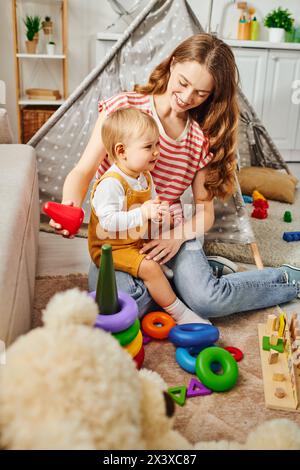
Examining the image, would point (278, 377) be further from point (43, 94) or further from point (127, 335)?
point (43, 94)

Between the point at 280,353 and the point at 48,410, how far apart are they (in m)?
0.82

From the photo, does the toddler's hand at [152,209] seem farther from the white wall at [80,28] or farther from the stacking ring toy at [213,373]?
the white wall at [80,28]

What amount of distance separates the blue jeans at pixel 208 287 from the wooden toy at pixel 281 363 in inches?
3.9

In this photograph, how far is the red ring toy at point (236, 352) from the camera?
3.84ft

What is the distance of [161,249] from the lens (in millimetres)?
1298

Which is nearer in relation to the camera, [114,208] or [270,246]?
[114,208]

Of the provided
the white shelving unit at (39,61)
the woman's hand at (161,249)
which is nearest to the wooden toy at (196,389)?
the woman's hand at (161,249)

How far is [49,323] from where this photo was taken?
1.96ft

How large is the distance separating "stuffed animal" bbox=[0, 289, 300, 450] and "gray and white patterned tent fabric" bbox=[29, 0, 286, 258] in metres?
1.17

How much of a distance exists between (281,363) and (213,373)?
0.19 metres

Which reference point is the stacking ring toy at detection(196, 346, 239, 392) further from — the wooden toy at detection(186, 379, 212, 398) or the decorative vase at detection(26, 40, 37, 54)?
the decorative vase at detection(26, 40, 37, 54)

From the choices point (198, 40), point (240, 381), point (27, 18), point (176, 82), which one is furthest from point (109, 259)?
point (27, 18)

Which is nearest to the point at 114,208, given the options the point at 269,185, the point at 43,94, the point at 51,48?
the point at 269,185
